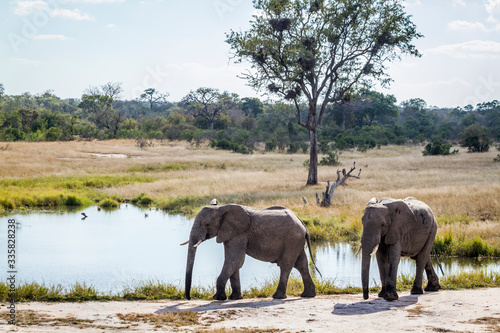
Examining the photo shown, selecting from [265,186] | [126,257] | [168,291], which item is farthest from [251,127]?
[168,291]

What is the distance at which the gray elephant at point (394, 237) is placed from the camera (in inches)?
328

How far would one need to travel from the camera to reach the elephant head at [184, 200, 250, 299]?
345 inches

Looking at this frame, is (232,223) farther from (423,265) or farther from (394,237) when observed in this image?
(423,265)

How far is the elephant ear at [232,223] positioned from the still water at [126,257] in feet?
6.79

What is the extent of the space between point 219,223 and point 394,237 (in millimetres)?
2745

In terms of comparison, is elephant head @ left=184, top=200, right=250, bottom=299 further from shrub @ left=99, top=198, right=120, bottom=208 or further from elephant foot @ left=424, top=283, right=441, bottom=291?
shrub @ left=99, top=198, right=120, bottom=208

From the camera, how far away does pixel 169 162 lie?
39750 millimetres

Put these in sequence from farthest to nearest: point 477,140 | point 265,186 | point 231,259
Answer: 1. point 477,140
2. point 265,186
3. point 231,259

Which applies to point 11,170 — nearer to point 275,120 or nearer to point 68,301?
point 68,301

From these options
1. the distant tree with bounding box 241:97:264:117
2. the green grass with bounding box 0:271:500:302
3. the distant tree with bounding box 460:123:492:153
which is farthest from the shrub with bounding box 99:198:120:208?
the distant tree with bounding box 241:97:264:117

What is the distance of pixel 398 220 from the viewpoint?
8.73 m

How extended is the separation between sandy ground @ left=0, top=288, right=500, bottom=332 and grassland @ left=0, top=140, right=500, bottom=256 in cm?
772

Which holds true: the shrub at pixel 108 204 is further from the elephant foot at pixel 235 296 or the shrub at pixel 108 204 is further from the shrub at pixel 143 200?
the elephant foot at pixel 235 296

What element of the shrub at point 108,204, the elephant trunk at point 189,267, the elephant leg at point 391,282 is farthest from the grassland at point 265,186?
the elephant trunk at point 189,267
